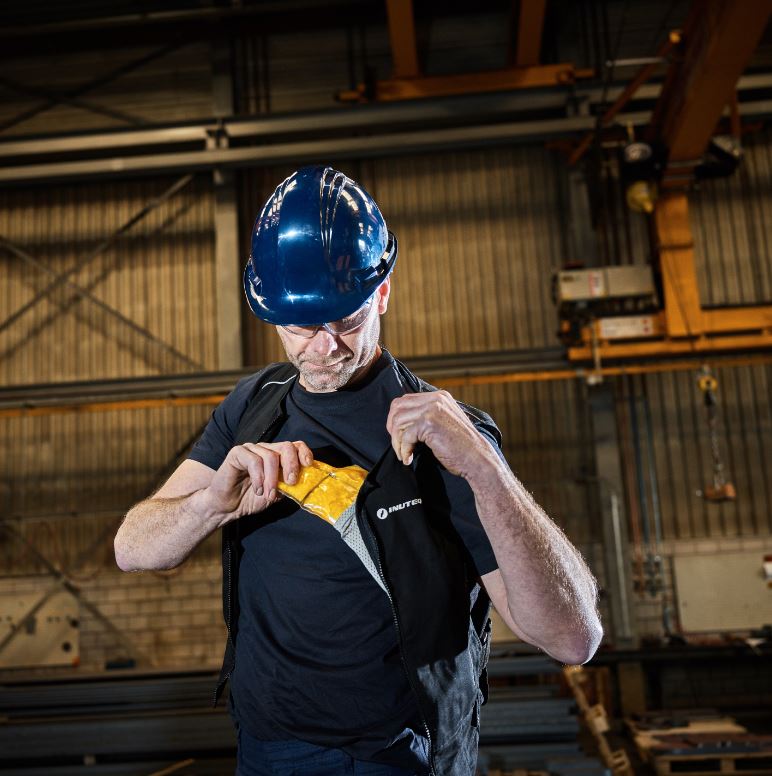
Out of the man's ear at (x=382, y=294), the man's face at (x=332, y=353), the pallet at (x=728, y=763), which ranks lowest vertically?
the pallet at (x=728, y=763)

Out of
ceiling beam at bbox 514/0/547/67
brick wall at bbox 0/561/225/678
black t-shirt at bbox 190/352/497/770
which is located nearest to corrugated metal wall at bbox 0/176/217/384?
brick wall at bbox 0/561/225/678

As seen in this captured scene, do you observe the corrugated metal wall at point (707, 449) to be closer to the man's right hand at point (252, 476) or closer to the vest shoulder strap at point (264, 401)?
the vest shoulder strap at point (264, 401)

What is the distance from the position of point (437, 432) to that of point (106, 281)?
1058 cm

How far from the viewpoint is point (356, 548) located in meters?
1.45

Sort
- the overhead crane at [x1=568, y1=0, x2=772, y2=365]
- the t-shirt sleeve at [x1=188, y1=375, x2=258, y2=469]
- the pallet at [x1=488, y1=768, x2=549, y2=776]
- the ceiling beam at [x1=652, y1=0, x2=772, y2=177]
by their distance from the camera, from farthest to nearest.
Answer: the overhead crane at [x1=568, y1=0, x2=772, y2=365], the ceiling beam at [x1=652, y1=0, x2=772, y2=177], the pallet at [x1=488, y1=768, x2=549, y2=776], the t-shirt sleeve at [x1=188, y1=375, x2=258, y2=469]

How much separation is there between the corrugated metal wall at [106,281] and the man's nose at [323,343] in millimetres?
9296

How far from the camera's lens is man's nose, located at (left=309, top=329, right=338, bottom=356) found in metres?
1.54

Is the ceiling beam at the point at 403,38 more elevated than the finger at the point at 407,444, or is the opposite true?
the ceiling beam at the point at 403,38

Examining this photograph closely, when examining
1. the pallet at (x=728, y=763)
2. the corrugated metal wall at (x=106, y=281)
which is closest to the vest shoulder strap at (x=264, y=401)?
the pallet at (x=728, y=763)

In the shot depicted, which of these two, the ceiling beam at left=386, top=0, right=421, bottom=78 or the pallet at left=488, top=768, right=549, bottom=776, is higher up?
the ceiling beam at left=386, top=0, right=421, bottom=78

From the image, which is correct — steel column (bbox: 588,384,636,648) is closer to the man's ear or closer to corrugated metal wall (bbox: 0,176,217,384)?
corrugated metal wall (bbox: 0,176,217,384)

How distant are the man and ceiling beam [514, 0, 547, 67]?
8.92 metres

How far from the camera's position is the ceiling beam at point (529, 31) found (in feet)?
30.6

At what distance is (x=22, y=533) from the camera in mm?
10438
